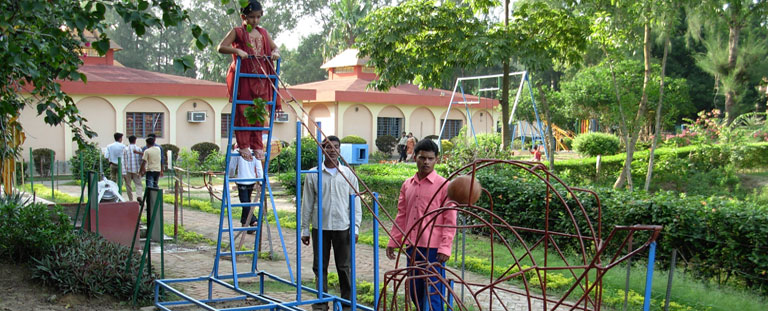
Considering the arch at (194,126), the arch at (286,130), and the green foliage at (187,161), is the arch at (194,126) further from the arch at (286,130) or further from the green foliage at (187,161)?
the green foliage at (187,161)

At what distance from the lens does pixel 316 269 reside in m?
6.43

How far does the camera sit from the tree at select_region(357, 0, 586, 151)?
1356cm

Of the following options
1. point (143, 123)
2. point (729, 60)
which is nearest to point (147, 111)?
point (143, 123)

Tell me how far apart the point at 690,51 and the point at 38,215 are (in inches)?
1584

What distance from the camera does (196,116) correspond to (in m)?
27.7

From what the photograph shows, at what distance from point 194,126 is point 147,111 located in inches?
77.2

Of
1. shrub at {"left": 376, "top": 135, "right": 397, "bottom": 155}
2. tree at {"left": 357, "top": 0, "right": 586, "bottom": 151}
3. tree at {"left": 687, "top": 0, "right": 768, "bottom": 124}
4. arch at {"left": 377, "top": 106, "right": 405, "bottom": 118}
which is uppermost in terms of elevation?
tree at {"left": 687, "top": 0, "right": 768, "bottom": 124}

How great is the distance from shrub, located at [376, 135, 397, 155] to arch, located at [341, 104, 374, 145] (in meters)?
0.44

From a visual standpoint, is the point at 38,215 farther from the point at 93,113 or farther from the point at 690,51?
the point at 690,51

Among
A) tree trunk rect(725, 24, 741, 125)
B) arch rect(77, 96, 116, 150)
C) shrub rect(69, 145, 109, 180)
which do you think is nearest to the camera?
shrub rect(69, 145, 109, 180)

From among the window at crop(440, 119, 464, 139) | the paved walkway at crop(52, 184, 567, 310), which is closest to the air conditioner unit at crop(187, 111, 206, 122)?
the window at crop(440, 119, 464, 139)

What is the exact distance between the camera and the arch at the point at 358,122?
105ft

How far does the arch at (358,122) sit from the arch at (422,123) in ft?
7.23

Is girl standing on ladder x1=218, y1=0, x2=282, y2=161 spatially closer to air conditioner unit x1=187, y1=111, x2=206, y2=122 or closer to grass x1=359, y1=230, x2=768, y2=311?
grass x1=359, y1=230, x2=768, y2=311
